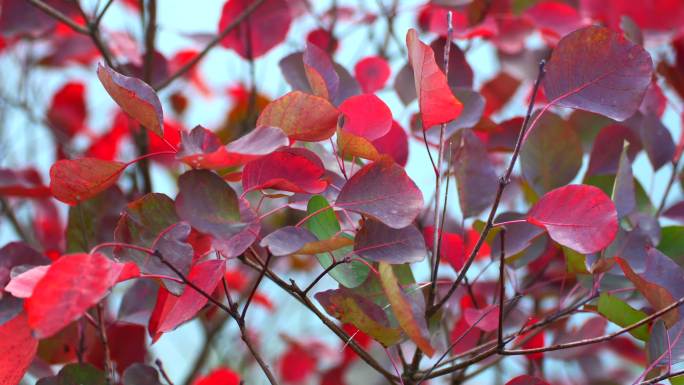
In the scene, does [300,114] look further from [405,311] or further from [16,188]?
[16,188]

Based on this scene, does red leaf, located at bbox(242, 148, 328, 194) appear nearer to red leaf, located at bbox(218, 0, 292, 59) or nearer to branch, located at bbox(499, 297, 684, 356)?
branch, located at bbox(499, 297, 684, 356)

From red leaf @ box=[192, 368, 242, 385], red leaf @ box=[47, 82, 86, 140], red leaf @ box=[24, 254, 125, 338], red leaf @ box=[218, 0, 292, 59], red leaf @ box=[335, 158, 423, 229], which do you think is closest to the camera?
red leaf @ box=[24, 254, 125, 338]

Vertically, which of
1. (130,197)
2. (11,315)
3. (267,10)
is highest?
(267,10)

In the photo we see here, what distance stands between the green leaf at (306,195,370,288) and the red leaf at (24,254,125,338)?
135 millimetres

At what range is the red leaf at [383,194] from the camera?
468 mm

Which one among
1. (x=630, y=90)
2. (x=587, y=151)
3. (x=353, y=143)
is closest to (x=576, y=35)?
(x=630, y=90)

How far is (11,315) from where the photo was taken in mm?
539

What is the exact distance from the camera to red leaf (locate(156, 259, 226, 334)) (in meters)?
0.47

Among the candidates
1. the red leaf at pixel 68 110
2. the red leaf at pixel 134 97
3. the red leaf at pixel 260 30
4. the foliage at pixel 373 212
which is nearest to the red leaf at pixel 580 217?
the foliage at pixel 373 212

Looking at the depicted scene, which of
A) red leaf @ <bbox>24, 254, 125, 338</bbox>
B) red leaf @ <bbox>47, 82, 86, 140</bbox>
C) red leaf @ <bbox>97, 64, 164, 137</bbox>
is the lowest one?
red leaf @ <bbox>47, 82, 86, 140</bbox>

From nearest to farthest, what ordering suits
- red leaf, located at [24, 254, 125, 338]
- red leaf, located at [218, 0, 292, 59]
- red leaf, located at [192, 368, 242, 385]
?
1. red leaf, located at [24, 254, 125, 338]
2. red leaf, located at [192, 368, 242, 385]
3. red leaf, located at [218, 0, 292, 59]

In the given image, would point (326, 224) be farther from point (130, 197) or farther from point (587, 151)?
point (130, 197)

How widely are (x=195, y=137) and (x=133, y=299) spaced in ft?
0.80

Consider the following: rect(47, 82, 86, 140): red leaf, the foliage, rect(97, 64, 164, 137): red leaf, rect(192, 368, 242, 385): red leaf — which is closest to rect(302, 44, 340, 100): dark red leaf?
the foliage
